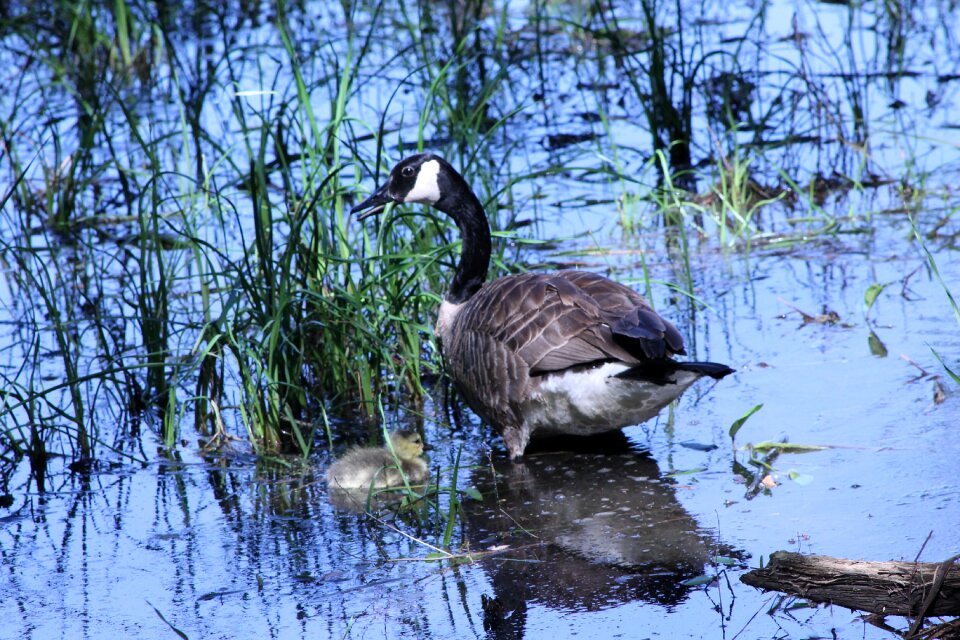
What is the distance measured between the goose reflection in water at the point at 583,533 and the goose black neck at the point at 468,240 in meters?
0.91

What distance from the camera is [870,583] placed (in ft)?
11.1

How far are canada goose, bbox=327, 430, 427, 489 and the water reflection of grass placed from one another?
402 mm

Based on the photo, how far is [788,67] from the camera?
10.1 m

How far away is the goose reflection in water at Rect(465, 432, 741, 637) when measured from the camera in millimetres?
3887

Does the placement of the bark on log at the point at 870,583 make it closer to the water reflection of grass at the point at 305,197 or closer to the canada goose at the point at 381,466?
the canada goose at the point at 381,466

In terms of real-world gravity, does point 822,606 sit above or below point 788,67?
below

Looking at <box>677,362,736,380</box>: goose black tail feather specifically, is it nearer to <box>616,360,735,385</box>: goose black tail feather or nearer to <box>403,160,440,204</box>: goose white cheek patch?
<box>616,360,735,385</box>: goose black tail feather

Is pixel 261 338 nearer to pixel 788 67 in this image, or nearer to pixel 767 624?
pixel 767 624

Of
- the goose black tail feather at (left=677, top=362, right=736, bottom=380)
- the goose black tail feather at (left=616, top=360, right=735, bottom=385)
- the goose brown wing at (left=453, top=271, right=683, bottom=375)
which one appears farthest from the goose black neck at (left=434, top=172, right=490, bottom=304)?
the goose black tail feather at (left=677, top=362, right=736, bottom=380)

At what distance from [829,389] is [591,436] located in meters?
1.08

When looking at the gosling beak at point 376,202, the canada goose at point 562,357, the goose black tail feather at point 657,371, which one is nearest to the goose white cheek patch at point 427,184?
the gosling beak at point 376,202

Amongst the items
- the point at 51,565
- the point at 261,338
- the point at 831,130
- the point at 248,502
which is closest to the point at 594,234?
the point at 831,130

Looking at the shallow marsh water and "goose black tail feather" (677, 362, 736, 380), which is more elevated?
"goose black tail feather" (677, 362, 736, 380)

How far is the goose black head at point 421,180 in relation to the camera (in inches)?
235
